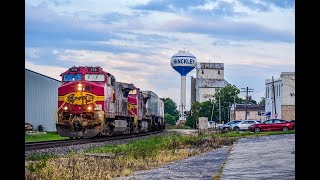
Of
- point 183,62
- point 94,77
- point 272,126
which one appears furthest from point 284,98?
point 94,77

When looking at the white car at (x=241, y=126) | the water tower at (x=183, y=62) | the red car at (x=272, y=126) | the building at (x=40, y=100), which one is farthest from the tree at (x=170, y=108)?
the red car at (x=272, y=126)

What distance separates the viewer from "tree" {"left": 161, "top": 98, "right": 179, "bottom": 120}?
18625cm

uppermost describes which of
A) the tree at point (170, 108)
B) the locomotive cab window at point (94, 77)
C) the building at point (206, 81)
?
the building at point (206, 81)

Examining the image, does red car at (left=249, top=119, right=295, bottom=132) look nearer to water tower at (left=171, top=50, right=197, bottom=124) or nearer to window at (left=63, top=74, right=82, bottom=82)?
window at (left=63, top=74, right=82, bottom=82)

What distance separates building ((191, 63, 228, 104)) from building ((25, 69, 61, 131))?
375 feet

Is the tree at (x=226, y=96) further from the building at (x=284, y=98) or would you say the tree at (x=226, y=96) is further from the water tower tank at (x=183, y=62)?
the building at (x=284, y=98)

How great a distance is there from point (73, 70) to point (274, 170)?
902 inches

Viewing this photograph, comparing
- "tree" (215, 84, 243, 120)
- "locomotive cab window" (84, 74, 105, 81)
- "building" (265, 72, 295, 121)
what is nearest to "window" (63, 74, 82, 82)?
"locomotive cab window" (84, 74, 105, 81)

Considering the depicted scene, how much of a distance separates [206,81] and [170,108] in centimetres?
2159

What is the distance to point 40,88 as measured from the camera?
172 feet

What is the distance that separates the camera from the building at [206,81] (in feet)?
558

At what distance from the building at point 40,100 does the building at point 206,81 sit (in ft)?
375
